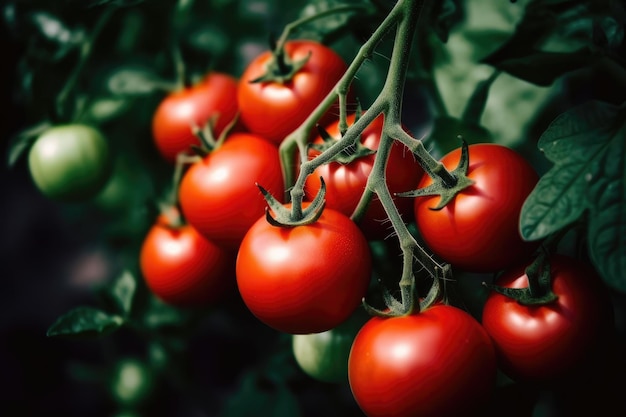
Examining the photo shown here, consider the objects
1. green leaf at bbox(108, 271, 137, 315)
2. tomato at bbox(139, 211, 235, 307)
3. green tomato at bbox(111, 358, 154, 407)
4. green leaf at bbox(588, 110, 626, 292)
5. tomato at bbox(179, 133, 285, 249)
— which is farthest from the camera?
green tomato at bbox(111, 358, 154, 407)

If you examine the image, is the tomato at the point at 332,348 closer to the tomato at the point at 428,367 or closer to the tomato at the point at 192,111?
the tomato at the point at 428,367

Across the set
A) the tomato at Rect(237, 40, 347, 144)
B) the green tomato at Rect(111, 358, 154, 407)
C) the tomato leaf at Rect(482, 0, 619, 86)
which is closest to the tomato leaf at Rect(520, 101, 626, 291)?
the tomato leaf at Rect(482, 0, 619, 86)

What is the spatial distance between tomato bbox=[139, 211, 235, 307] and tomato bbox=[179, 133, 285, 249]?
7 cm

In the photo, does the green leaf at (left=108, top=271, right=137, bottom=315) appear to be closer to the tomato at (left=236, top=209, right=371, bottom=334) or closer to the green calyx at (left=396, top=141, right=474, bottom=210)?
the tomato at (left=236, top=209, right=371, bottom=334)

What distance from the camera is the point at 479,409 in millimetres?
497

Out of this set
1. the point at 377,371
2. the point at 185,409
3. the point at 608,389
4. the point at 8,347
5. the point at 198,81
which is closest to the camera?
the point at 377,371

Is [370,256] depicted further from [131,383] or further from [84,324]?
[131,383]

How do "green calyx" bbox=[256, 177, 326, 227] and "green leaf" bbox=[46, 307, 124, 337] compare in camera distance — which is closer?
"green calyx" bbox=[256, 177, 326, 227]

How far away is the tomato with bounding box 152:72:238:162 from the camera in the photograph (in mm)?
753

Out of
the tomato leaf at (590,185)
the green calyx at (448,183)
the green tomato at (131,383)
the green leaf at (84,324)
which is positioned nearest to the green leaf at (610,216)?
the tomato leaf at (590,185)

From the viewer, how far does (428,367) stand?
48 cm

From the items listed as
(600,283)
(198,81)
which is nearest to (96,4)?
(198,81)

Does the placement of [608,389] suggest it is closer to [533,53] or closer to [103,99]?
[533,53]

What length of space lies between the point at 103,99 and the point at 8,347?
678 mm
